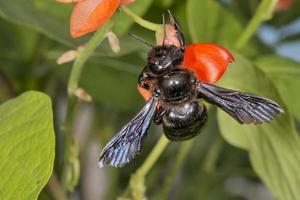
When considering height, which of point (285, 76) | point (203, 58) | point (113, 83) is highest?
point (203, 58)

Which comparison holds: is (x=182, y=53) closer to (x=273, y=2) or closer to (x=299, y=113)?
(x=273, y=2)

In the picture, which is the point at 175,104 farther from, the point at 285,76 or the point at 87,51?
the point at 285,76

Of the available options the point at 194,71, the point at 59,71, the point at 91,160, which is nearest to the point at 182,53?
the point at 194,71

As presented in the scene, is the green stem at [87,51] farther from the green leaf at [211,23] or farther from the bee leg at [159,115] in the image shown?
the green leaf at [211,23]

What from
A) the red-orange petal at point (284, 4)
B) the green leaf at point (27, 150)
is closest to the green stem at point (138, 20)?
the green leaf at point (27, 150)

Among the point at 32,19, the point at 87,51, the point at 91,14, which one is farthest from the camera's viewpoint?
the point at 32,19

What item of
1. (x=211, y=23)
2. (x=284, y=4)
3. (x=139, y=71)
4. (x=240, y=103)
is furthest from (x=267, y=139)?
(x=284, y=4)

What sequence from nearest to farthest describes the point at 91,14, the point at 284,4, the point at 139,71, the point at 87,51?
1. the point at 91,14
2. the point at 87,51
3. the point at 139,71
4. the point at 284,4
